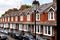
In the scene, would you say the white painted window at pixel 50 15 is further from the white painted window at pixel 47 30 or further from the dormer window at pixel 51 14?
the white painted window at pixel 47 30

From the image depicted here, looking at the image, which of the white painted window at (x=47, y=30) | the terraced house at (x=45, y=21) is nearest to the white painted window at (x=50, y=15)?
the terraced house at (x=45, y=21)

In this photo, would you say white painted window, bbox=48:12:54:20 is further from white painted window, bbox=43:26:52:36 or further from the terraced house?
white painted window, bbox=43:26:52:36

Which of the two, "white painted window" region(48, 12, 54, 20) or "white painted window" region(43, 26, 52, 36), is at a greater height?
"white painted window" region(48, 12, 54, 20)

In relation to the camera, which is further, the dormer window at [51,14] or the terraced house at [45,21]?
the dormer window at [51,14]

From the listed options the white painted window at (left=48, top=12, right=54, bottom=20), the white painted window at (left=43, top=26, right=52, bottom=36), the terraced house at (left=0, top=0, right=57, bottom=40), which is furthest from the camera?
the white painted window at (left=48, top=12, right=54, bottom=20)

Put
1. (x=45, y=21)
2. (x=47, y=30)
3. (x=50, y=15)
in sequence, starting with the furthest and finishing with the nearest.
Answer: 1. (x=45, y=21)
2. (x=50, y=15)
3. (x=47, y=30)

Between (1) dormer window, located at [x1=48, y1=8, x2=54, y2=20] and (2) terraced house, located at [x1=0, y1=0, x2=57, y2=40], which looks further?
(1) dormer window, located at [x1=48, y1=8, x2=54, y2=20]

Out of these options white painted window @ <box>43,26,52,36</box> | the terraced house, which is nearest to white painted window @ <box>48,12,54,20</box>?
the terraced house

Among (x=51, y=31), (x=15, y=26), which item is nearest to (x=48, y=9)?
(x=51, y=31)

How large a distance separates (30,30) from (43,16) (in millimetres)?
6874

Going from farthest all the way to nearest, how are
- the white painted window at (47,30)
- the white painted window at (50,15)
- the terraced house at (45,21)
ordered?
the white painted window at (50,15) < the white painted window at (47,30) < the terraced house at (45,21)

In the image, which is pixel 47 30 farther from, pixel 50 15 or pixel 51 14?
pixel 51 14

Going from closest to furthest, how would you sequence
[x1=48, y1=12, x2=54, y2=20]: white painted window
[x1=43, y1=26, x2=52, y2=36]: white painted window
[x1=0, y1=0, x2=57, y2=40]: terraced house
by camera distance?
1. [x1=0, y1=0, x2=57, y2=40]: terraced house
2. [x1=43, y1=26, x2=52, y2=36]: white painted window
3. [x1=48, y1=12, x2=54, y2=20]: white painted window

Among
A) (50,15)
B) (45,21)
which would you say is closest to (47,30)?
(50,15)
